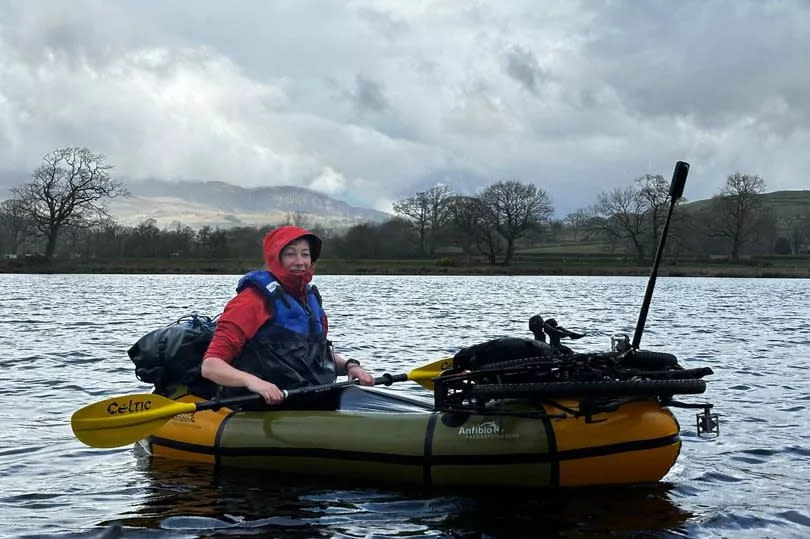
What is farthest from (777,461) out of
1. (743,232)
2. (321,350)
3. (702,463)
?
(743,232)

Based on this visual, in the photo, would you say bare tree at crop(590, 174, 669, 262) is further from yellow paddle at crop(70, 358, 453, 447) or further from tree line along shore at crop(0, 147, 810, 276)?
yellow paddle at crop(70, 358, 453, 447)

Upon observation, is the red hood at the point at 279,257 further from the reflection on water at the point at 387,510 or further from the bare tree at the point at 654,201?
the bare tree at the point at 654,201

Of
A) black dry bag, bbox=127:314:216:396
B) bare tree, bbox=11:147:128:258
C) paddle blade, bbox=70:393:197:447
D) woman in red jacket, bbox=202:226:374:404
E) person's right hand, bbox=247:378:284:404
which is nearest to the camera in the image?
person's right hand, bbox=247:378:284:404

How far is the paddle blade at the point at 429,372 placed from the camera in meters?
8.16

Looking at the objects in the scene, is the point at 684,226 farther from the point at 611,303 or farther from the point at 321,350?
the point at 321,350

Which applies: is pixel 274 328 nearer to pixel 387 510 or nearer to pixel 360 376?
pixel 360 376

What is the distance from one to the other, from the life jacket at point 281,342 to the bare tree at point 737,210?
74131 millimetres

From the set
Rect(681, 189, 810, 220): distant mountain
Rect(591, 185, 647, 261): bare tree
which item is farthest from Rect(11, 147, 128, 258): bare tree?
Rect(681, 189, 810, 220): distant mountain

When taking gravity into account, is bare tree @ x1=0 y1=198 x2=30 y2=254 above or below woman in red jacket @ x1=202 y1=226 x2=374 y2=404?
above

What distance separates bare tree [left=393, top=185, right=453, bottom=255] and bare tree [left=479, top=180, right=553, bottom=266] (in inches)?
241

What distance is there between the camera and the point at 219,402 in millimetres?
6484

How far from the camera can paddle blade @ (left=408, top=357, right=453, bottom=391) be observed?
816cm

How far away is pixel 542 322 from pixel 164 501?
10.7 feet

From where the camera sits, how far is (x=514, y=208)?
7506 centimetres
